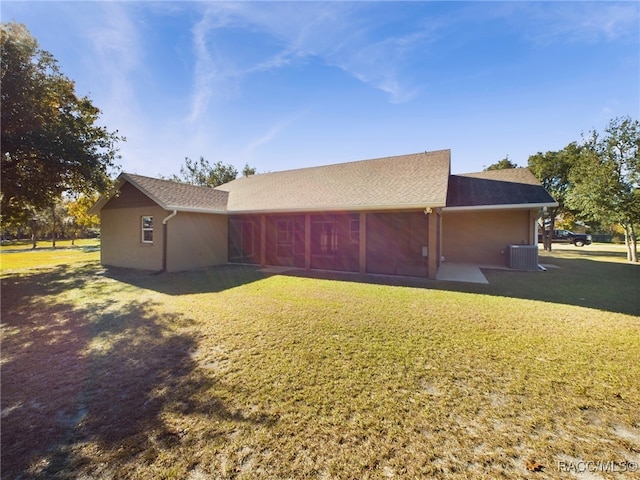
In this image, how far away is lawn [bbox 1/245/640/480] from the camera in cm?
214

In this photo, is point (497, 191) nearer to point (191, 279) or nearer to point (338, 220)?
point (338, 220)

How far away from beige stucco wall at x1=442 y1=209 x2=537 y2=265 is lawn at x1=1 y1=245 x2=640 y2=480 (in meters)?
6.80

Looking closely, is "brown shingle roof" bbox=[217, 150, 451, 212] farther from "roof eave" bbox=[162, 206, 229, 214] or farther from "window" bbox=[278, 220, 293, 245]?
"window" bbox=[278, 220, 293, 245]

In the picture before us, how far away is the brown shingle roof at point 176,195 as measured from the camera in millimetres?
10895

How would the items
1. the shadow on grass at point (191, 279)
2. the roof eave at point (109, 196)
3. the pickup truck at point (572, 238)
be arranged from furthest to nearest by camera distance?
1. the pickup truck at point (572, 238)
2. the roof eave at point (109, 196)
3. the shadow on grass at point (191, 279)

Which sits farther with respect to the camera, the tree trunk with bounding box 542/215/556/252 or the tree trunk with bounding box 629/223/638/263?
the tree trunk with bounding box 542/215/556/252

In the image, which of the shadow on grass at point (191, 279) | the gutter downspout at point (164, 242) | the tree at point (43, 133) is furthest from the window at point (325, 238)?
the tree at point (43, 133)

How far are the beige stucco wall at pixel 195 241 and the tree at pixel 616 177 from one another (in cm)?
2078

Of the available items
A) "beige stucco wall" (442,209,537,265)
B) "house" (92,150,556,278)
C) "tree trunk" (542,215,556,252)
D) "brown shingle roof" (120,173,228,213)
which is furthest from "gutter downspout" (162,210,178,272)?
"tree trunk" (542,215,556,252)

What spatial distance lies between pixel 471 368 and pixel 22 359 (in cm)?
615

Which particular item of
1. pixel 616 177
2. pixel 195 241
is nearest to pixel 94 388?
pixel 195 241

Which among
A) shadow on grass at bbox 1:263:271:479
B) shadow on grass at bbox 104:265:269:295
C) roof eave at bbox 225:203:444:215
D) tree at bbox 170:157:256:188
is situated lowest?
shadow on grass at bbox 1:263:271:479

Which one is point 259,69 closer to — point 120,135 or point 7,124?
point 120,135

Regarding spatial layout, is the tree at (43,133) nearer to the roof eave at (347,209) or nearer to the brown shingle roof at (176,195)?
the brown shingle roof at (176,195)
